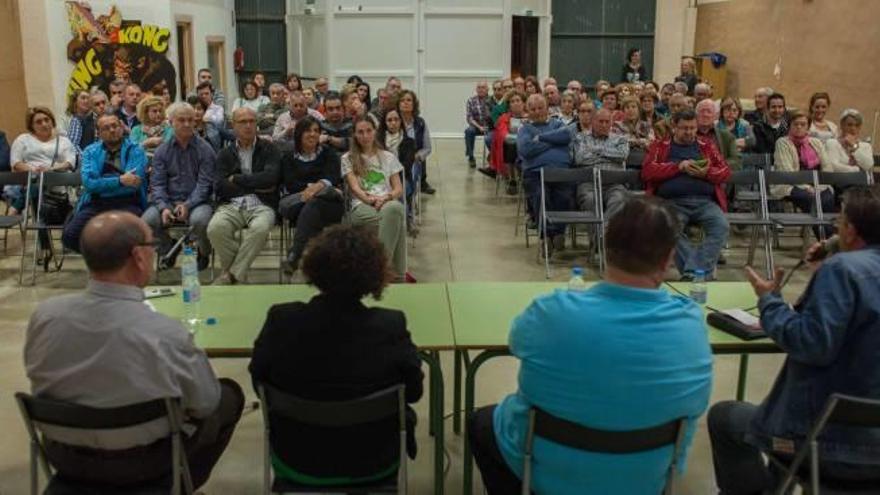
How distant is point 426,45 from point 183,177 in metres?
8.43

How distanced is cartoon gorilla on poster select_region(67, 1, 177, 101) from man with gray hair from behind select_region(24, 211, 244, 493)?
8.40m

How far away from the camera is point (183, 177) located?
582 centimetres

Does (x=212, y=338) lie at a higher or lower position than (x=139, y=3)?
lower

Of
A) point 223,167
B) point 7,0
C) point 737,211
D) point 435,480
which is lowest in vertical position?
point 435,480

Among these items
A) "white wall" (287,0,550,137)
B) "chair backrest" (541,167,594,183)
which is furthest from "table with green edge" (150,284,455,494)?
"white wall" (287,0,550,137)

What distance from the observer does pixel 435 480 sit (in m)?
3.07

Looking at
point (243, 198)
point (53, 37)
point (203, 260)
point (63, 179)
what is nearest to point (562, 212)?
point (243, 198)

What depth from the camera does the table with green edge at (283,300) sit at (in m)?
2.82

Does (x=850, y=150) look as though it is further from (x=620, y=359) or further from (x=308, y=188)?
(x=620, y=359)

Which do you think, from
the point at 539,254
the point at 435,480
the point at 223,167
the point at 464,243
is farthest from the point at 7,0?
the point at 435,480

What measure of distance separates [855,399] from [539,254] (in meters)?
4.47

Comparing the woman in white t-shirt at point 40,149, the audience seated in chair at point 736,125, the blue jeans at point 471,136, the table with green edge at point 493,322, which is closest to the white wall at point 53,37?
the woman in white t-shirt at point 40,149

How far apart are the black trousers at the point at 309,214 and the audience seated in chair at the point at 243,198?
133mm

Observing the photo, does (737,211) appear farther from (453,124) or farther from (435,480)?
(453,124)
